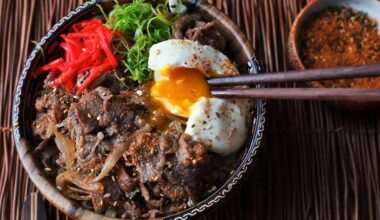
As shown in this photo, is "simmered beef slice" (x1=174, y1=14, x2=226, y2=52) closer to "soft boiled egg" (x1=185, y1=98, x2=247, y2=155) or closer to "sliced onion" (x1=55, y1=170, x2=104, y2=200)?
"soft boiled egg" (x1=185, y1=98, x2=247, y2=155)

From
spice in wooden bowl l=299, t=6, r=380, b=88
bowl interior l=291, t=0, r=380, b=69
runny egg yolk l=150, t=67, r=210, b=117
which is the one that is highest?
bowl interior l=291, t=0, r=380, b=69

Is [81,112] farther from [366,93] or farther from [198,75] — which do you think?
[366,93]

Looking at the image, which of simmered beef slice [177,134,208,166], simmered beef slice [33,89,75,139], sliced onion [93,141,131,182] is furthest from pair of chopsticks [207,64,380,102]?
simmered beef slice [33,89,75,139]

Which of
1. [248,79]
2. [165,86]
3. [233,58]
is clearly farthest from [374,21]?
[165,86]

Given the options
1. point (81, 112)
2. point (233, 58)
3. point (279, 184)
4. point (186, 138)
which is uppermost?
point (233, 58)

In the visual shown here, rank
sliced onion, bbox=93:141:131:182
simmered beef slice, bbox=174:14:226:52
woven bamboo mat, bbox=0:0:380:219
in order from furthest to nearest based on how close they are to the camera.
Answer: woven bamboo mat, bbox=0:0:380:219, simmered beef slice, bbox=174:14:226:52, sliced onion, bbox=93:141:131:182
